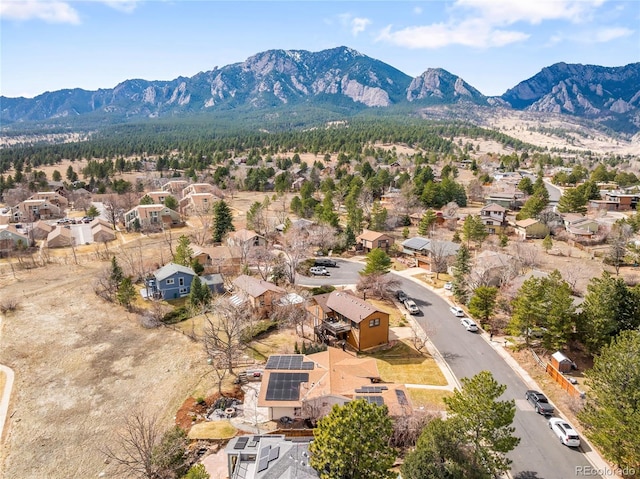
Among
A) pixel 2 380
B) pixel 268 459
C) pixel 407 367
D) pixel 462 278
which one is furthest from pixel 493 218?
pixel 2 380

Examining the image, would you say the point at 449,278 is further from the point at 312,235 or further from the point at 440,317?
the point at 312,235

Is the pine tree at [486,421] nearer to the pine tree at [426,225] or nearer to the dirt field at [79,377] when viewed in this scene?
the dirt field at [79,377]

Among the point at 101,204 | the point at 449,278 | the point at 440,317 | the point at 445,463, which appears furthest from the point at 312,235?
the point at 101,204

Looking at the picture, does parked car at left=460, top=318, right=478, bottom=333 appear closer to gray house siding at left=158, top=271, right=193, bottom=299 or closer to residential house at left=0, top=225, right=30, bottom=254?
gray house siding at left=158, top=271, right=193, bottom=299

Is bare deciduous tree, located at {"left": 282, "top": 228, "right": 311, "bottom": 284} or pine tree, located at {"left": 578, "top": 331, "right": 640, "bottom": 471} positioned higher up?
pine tree, located at {"left": 578, "top": 331, "right": 640, "bottom": 471}

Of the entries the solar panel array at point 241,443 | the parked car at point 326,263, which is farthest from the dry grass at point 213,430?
the parked car at point 326,263

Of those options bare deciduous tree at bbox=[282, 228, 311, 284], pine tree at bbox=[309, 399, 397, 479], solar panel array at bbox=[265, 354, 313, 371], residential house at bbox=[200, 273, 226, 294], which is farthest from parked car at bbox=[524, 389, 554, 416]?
residential house at bbox=[200, 273, 226, 294]

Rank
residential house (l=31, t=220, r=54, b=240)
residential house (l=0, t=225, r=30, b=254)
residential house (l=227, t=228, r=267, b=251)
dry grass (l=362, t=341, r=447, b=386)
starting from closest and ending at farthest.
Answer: dry grass (l=362, t=341, r=447, b=386) < residential house (l=227, t=228, r=267, b=251) < residential house (l=0, t=225, r=30, b=254) < residential house (l=31, t=220, r=54, b=240)
